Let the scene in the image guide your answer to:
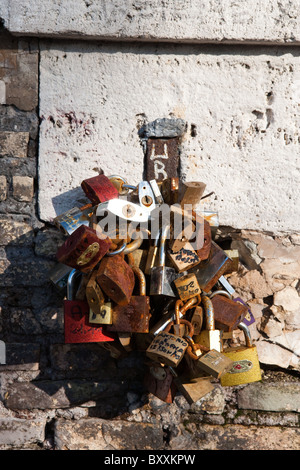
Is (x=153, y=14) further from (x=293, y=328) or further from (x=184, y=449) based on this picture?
(x=184, y=449)

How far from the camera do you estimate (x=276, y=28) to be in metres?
2.44

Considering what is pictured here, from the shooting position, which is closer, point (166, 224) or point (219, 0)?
point (166, 224)

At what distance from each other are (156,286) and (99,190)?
526 mm

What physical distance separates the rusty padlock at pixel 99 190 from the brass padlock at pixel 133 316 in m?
0.49

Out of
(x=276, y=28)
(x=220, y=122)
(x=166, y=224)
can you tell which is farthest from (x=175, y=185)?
(x=276, y=28)

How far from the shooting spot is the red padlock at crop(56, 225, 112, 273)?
6.22ft

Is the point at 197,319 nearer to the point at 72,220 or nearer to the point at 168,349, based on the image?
the point at 168,349

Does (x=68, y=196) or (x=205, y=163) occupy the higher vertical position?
(x=205, y=163)

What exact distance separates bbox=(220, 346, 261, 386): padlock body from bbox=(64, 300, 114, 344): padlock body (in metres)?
0.61

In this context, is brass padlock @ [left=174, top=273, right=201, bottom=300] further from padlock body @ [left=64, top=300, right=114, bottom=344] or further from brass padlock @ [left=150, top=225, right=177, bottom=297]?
padlock body @ [left=64, top=300, right=114, bottom=344]

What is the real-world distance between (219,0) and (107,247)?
1.42 meters

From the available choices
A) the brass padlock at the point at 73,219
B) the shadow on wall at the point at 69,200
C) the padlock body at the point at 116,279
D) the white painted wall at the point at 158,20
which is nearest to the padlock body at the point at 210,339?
the padlock body at the point at 116,279

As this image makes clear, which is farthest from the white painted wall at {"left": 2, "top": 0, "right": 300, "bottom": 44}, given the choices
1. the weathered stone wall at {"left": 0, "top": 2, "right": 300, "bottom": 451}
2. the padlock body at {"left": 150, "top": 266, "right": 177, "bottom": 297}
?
the padlock body at {"left": 150, "top": 266, "right": 177, "bottom": 297}

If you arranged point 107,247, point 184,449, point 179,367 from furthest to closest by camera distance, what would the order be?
point 184,449
point 179,367
point 107,247
